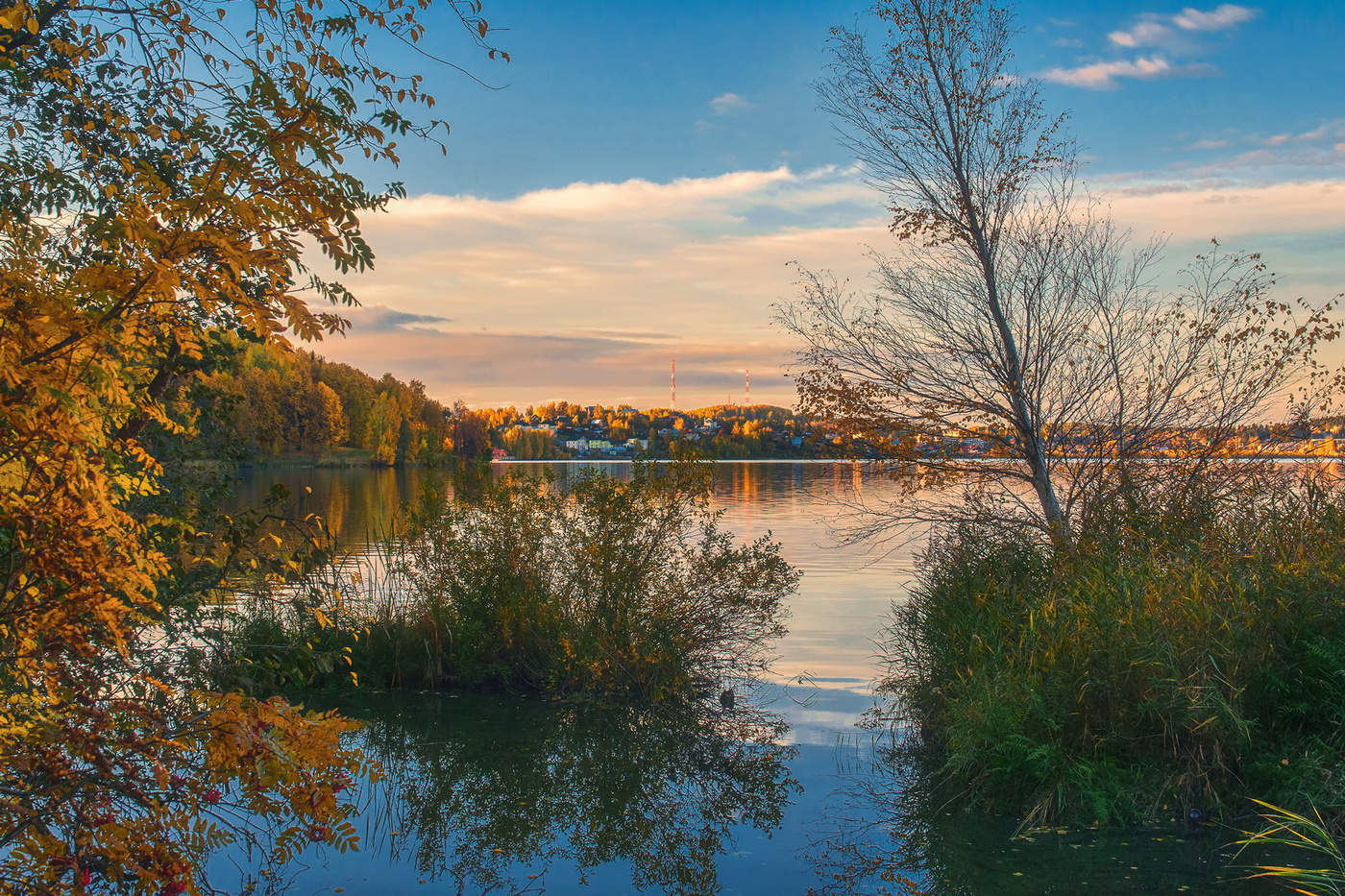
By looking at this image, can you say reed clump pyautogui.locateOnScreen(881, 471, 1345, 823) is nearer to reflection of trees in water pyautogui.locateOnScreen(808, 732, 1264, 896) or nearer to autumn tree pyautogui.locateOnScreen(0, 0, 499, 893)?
reflection of trees in water pyautogui.locateOnScreen(808, 732, 1264, 896)

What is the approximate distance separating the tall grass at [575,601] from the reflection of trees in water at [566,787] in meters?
0.45

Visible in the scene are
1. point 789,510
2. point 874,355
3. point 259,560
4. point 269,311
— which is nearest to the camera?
point 269,311

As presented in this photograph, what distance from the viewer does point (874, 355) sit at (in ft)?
41.0

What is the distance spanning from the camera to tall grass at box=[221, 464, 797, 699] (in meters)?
10.4

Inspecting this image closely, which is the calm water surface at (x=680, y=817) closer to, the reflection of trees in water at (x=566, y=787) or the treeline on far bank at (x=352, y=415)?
the reflection of trees in water at (x=566, y=787)

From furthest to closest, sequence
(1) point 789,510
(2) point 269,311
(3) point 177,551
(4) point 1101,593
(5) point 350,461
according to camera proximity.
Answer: (5) point 350,461 → (1) point 789,510 → (4) point 1101,593 → (3) point 177,551 → (2) point 269,311

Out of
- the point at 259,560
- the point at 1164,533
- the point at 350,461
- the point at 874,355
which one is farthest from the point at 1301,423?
the point at 350,461

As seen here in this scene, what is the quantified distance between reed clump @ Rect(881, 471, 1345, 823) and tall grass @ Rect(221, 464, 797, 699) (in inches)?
118

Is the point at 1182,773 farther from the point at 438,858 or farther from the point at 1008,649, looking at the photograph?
the point at 438,858

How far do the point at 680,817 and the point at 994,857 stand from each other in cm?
235

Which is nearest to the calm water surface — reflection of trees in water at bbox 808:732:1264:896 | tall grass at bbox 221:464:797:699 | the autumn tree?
reflection of trees in water at bbox 808:732:1264:896

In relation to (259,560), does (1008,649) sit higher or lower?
lower

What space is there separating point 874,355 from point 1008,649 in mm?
5224

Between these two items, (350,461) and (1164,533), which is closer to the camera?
(1164,533)
